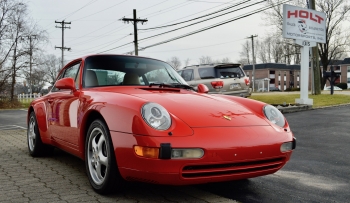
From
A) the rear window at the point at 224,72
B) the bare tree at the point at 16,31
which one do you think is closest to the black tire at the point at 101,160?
the rear window at the point at 224,72

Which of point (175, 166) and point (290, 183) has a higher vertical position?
point (175, 166)

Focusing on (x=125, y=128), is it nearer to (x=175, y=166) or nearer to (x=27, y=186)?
(x=175, y=166)

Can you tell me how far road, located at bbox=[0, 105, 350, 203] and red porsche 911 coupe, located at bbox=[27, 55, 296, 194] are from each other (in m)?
0.30

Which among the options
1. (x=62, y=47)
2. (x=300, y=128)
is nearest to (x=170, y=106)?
(x=300, y=128)

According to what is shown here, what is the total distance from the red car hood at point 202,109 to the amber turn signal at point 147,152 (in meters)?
0.41

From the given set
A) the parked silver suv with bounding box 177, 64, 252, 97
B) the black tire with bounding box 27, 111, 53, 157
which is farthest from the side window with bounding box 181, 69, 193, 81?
the black tire with bounding box 27, 111, 53, 157

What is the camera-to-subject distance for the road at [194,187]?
122 inches

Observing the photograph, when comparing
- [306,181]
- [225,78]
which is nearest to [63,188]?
[306,181]

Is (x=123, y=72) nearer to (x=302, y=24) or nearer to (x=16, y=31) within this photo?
(x=302, y=24)

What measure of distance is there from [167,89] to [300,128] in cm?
536

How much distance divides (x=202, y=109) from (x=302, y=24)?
13388 mm

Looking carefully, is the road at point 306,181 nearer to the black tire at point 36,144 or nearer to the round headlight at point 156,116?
the round headlight at point 156,116

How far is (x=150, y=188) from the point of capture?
3.37 m

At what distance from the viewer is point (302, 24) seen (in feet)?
49.2
